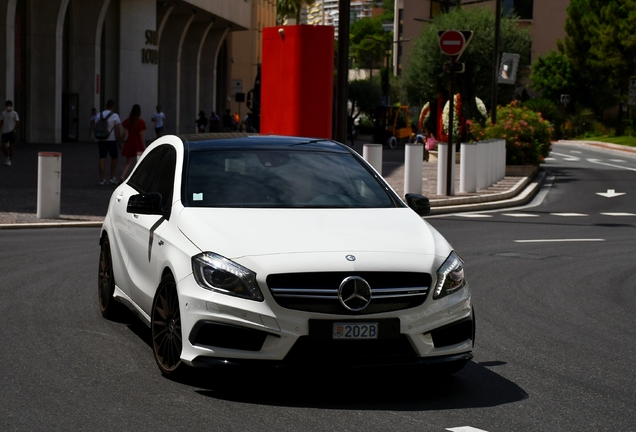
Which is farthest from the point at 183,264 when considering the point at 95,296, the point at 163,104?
the point at 163,104

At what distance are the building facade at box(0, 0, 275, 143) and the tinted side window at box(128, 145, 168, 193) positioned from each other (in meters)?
32.7

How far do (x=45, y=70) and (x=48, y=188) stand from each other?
27975 mm

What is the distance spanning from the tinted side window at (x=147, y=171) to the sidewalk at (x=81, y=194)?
25.7 feet

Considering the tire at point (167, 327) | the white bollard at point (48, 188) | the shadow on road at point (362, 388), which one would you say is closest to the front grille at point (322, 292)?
the shadow on road at point (362, 388)

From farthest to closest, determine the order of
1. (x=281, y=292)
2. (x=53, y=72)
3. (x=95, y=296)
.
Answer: (x=53, y=72) → (x=95, y=296) → (x=281, y=292)

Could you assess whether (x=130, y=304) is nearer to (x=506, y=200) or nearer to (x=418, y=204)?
(x=418, y=204)

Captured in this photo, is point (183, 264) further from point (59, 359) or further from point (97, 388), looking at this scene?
point (59, 359)

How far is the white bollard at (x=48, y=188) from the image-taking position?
56.3 ft

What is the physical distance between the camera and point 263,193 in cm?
739

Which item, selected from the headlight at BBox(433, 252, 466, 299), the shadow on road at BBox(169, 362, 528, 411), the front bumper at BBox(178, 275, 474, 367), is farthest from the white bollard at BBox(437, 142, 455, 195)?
the front bumper at BBox(178, 275, 474, 367)

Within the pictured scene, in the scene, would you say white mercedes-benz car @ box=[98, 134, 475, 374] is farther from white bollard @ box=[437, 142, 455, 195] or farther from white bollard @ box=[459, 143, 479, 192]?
white bollard @ box=[459, 143, 479, 192]

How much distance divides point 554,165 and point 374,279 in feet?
118

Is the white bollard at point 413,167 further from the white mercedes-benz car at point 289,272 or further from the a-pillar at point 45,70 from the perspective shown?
the a-pillar at point 45,70

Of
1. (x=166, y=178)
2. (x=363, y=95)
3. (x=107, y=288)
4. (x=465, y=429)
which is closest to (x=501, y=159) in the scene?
(x=107, y=288)
